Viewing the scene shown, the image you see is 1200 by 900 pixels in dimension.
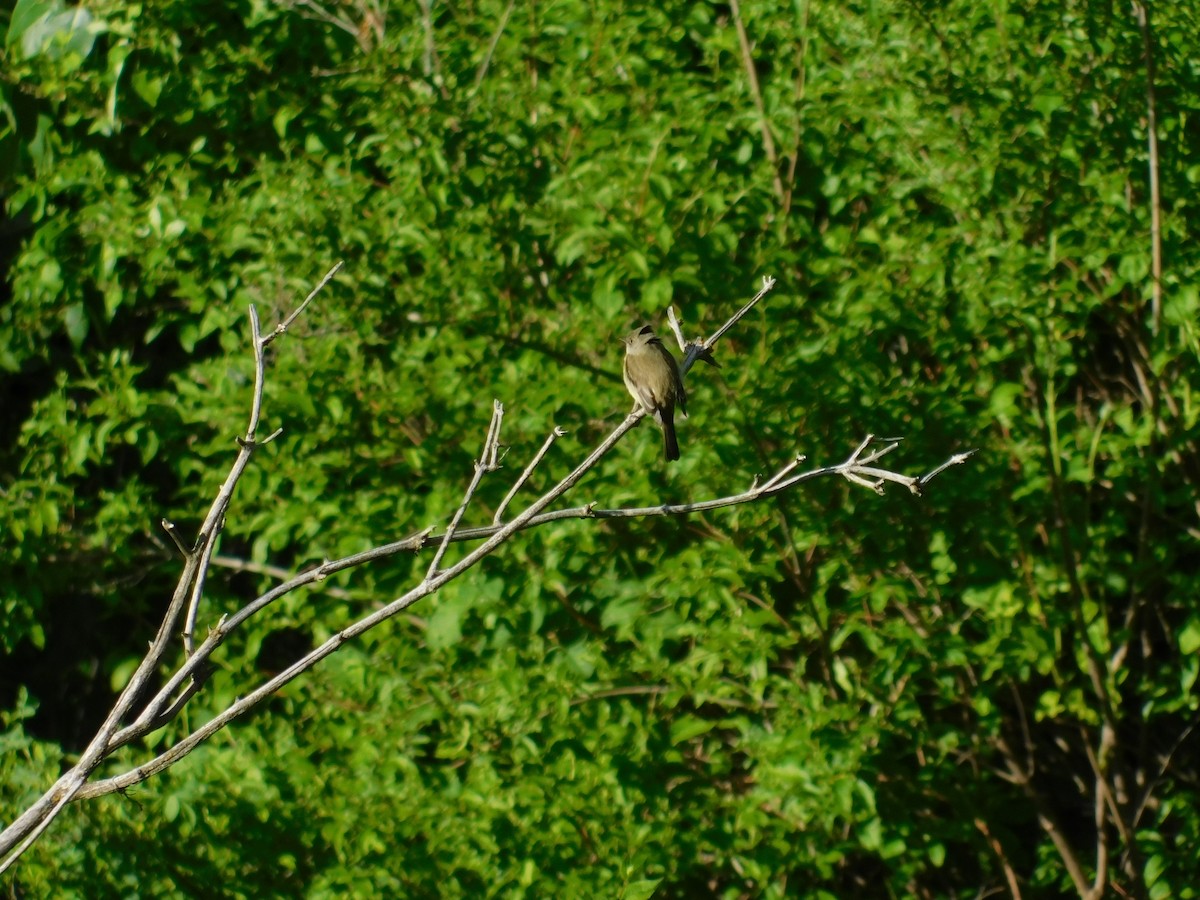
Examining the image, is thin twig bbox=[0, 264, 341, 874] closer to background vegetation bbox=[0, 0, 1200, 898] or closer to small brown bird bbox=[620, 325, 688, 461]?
small brown bird bbox=[620, 325, 688, 461]

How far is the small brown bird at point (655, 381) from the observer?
3619mm

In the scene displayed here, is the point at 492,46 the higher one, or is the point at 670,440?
the point at 492,46

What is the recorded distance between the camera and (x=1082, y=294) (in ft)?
15.0

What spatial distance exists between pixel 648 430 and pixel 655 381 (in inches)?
16.9

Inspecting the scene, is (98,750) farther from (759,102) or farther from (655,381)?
(759,102)

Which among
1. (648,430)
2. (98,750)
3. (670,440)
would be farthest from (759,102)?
(98,750)

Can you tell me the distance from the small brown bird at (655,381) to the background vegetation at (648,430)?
0.38ft

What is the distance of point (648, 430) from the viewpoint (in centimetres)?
409

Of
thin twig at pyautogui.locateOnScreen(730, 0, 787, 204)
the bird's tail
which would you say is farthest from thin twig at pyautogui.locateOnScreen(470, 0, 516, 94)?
the bird's tail

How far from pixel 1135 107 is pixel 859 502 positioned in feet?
4.92

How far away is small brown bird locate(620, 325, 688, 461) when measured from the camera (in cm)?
362

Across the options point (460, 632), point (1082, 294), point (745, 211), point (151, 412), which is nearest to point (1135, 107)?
point (1082, 294)

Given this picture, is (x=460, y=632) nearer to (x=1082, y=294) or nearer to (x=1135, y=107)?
(x=1082, y=294)

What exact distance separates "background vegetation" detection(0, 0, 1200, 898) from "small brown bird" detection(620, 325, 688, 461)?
116 mm
